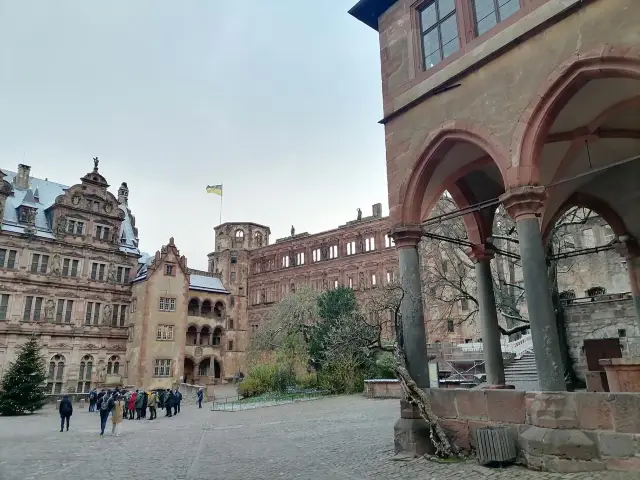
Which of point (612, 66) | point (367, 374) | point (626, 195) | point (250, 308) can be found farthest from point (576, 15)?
point (250, 308)

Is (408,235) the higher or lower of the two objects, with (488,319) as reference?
higher

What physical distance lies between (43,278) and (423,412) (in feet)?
122

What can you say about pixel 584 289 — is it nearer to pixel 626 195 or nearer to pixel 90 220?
pixel 626 195

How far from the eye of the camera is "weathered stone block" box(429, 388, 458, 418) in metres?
8.85

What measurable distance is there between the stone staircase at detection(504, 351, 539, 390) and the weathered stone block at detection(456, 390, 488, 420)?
32.1 ft

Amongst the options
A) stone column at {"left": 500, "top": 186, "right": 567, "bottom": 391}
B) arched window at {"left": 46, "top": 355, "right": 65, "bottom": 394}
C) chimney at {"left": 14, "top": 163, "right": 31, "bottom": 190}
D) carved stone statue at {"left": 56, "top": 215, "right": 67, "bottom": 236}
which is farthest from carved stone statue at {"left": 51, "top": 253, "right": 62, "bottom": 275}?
stone column at {"left": 500, "top": 186, "right": 567, "bottom": 391}

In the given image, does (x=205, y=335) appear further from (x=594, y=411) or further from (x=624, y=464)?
(x=624, y=464)

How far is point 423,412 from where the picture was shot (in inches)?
344

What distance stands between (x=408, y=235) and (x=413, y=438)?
4226mm

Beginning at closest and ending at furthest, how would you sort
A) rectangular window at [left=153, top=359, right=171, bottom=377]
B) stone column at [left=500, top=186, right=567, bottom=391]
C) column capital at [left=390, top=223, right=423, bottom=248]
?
stone column at [left=500, top=186, right=567, bottom=391] → column capital at [left=390, top=223, right=423, bottom=248] → rectangular window at [left=153, top=359, right=171, bottom=377]

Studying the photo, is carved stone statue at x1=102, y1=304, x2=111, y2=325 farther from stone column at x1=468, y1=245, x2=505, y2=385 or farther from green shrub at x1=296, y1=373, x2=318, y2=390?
stone column at x1=468, y1=245, x2=505, y2=385

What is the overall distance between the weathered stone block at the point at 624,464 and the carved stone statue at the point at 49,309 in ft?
131

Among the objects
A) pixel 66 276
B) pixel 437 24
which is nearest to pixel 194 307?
pixel 66 276

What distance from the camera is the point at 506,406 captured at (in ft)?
26.0
